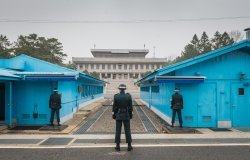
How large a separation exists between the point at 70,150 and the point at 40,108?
605 centimetres

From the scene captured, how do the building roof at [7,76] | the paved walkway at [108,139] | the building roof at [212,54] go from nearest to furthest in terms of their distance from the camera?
the paved walkway at [108,139], the building roof at [7,76], the building roof at [212,54]

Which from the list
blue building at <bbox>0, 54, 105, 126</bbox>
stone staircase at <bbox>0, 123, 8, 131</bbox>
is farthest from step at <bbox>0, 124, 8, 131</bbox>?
blue building at <bbox>0, 54, 105, 126</bbox>

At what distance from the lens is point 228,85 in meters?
14.4

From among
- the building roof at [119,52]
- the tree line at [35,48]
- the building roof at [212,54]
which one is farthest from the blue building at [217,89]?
the building roof at [119,52]

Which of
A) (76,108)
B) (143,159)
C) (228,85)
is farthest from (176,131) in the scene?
(76,108)

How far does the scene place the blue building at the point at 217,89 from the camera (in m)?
14.1

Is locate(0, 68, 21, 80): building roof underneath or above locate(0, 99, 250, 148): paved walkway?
above

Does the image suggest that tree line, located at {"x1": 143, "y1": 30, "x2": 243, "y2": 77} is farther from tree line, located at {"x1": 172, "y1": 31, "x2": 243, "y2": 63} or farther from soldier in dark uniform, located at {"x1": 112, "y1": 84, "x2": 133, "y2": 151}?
soldier in dark uniform, located at {"x1": 112, "y1": 84, "x2": 133, "y2": 151}

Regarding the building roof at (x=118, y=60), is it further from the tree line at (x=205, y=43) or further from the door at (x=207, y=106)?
the door at (x=207, y=106)

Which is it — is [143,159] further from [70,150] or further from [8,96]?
[8,96]

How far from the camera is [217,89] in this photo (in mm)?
14344

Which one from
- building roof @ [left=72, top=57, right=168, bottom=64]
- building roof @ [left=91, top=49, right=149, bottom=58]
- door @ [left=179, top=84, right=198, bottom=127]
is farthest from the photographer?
building roof @ [left=91, top=49, right=149, bottom=58]

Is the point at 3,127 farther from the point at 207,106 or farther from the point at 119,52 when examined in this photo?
the point at 119,52

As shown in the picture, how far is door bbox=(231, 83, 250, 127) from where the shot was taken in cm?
1429
